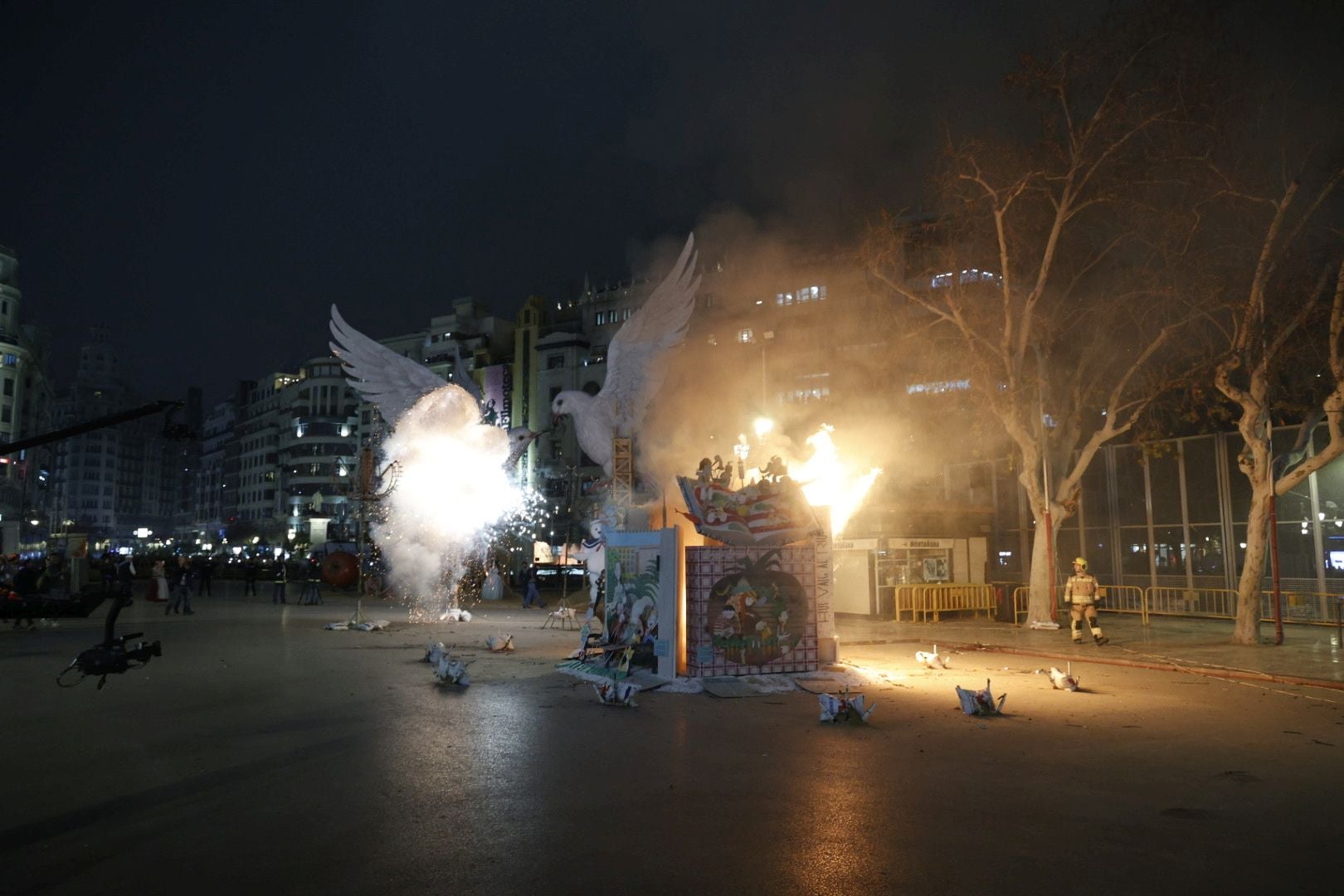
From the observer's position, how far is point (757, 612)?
13461 millimetres

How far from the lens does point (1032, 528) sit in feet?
101

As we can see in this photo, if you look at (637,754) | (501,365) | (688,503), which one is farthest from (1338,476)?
(501,365)

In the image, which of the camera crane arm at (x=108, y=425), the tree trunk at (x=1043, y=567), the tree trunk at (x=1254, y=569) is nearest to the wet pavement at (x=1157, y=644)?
the tree trunk at (x=1254, y=569)

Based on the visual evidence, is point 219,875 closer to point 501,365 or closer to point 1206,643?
point 1206,643

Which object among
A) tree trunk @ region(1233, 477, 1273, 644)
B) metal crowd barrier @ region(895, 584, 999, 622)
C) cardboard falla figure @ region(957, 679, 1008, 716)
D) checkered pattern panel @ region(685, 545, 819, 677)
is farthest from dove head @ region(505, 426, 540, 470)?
tree trunk @ region(1233, 477, 1273, 644)

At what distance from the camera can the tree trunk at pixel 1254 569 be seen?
58.0ft

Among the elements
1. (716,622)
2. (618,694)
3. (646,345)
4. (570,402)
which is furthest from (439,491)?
(618,694)

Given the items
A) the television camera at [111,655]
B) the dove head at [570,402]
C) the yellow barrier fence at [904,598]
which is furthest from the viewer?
the yellow barrier fence at [904,598]

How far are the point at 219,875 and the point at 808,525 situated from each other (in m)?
10.4

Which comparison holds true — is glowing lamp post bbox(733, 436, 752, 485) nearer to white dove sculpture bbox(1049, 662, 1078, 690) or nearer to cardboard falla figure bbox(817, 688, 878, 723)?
white dove sculpture bbox(1049, 662, 1078, 690)

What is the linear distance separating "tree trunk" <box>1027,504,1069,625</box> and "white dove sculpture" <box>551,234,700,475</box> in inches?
410

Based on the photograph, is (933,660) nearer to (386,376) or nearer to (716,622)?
(716,622)

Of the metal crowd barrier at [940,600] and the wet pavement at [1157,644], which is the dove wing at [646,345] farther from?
the metal crowd barrier at [940,600]

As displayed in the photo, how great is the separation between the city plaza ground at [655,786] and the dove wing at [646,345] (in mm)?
10428
